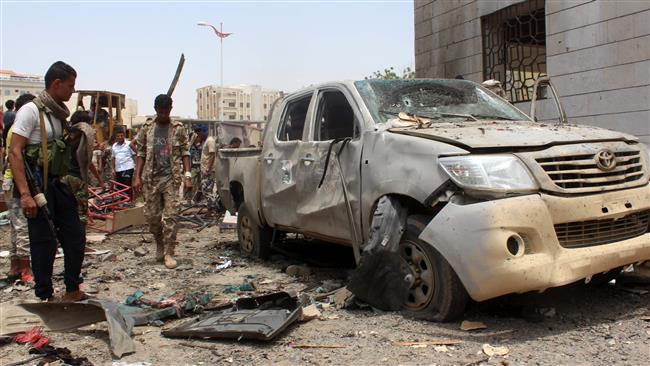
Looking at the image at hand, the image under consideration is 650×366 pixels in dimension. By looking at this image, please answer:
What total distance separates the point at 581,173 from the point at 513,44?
7.10m

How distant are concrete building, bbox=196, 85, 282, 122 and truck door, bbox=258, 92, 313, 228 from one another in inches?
2148

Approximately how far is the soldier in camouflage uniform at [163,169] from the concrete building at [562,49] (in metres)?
5.70

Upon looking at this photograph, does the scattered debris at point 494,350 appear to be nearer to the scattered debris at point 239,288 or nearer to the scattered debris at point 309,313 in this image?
the scattered debris at point 309,313

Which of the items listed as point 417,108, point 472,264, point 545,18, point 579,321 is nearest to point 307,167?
point 417,108

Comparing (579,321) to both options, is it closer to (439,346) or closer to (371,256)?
(439,346)

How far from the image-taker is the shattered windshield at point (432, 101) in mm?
4266

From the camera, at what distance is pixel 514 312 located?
3.65 metres

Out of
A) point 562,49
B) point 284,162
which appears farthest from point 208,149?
point 562,49

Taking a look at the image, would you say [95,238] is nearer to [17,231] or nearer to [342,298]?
[17,231]

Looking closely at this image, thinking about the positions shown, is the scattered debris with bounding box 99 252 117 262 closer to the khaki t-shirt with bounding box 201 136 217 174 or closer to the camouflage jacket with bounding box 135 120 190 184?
the camouflage jacket with bounding box 135 120 190 184

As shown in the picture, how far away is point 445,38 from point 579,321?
8.50 m

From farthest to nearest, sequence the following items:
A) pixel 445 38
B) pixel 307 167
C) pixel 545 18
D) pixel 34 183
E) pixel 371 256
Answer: pixel 445 38
pixel 545 18
pixel 307 167
pixel 34 183
pixel 371 256

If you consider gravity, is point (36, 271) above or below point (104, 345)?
above

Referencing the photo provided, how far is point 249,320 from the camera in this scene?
3.55 meters
